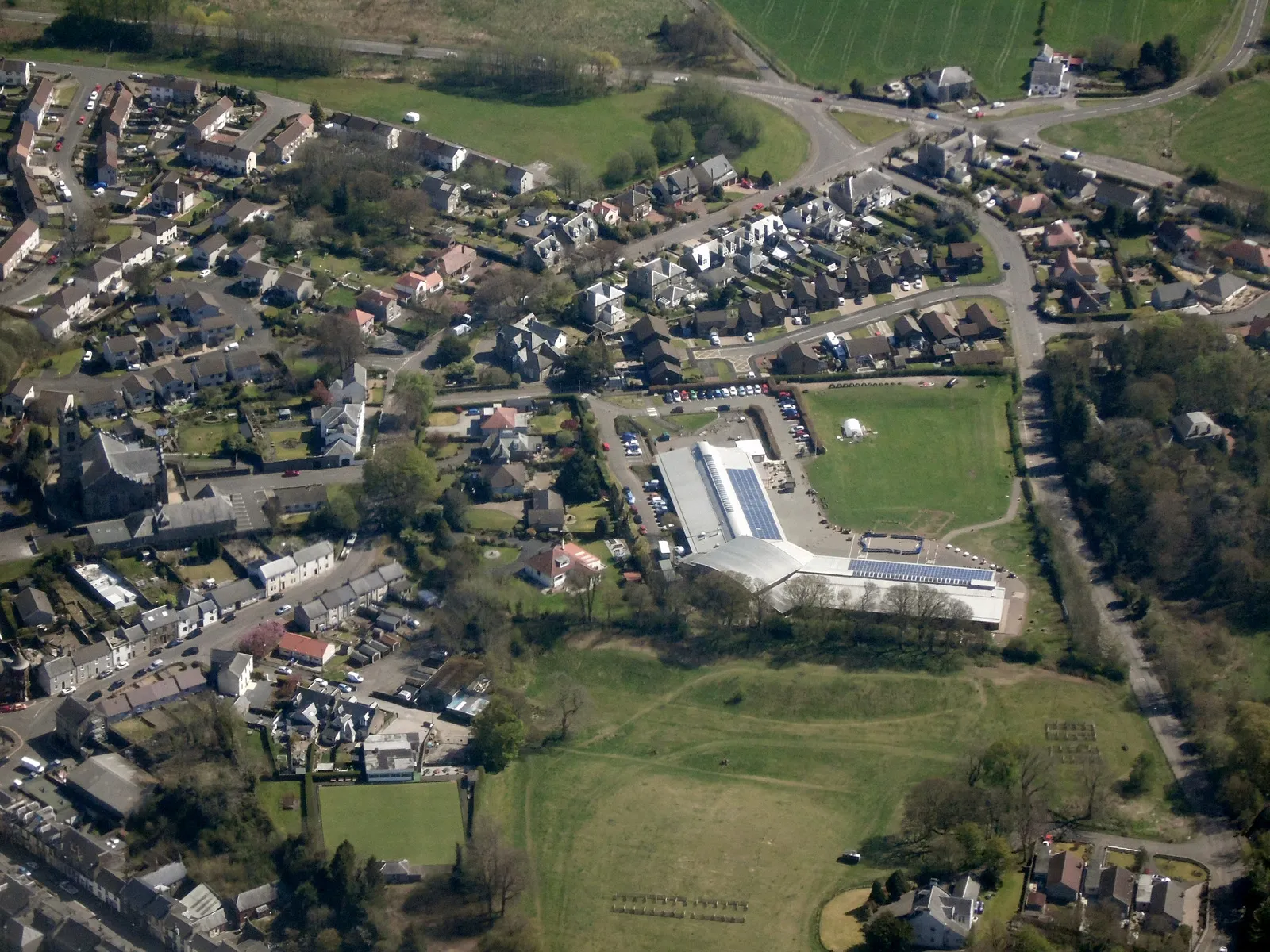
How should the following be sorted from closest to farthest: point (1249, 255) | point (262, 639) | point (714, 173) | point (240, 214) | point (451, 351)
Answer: point (262, 639) → point (451, 351) → point (1249, 255) → point (240, 214) → point (714, 173)

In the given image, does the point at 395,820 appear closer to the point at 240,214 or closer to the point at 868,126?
the point at 240,214

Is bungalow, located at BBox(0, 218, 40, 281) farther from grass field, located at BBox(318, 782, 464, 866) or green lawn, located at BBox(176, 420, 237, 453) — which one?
grass field, located at BBox(318, 782, 464, 866)

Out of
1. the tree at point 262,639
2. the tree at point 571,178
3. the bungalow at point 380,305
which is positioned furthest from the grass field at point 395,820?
the tree at point 571,178

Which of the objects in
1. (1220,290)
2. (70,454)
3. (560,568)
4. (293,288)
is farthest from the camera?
(1220,290)

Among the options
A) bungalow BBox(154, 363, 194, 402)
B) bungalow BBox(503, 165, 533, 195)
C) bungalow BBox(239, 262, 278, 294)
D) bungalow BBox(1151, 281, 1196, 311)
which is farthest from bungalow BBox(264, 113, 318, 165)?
bungalow BBox(1151, 281, 1196, 311)

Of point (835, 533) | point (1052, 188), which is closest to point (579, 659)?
point (835, 533)

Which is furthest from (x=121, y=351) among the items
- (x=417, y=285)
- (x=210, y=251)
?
(x=417, y=285)
